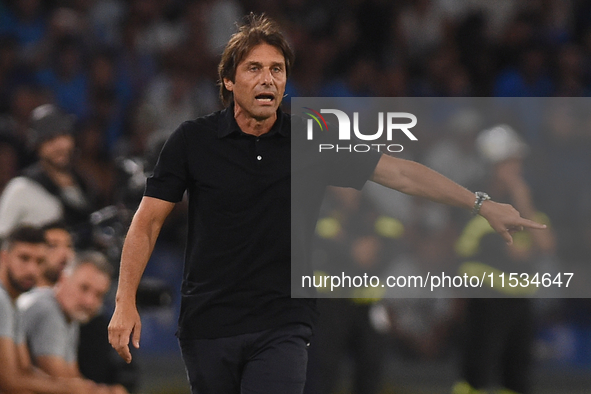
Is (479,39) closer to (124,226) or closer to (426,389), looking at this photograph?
(426,389)

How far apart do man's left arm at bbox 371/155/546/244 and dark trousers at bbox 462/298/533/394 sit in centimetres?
275

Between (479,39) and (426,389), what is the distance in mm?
3978

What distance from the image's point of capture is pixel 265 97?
3480mm

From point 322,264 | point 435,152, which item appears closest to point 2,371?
point 322,264

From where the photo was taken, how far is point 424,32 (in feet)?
30.3

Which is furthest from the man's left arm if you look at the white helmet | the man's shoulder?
the white helmet

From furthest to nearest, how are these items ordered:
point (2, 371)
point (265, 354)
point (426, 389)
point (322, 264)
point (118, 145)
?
point (118, 145)
point (426, 389)
point (322, 264)
point (2, 371)
point (265, 354)

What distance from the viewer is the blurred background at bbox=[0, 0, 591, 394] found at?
6156mm

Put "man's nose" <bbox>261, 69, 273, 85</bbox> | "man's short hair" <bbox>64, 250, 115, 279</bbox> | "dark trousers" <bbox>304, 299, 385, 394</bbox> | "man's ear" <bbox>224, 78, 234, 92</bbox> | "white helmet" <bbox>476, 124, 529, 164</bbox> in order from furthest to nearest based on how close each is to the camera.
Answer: "white helmet" <bbox>476, 124, 529, 164</bbox> → "dark trousers" <bbox>304, 299, 385, 394</bbox> → "man's short hair" <bbox>64, 250, 115, 279</bbox> → "man's ear" <bbox>224, 78, 234, 92</bbox> → "man's nose" <bbox>261, 69, 273, 85</bbox>

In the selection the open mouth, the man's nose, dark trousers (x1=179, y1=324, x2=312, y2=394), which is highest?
the man's nose

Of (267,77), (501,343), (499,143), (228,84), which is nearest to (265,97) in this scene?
(267,77)

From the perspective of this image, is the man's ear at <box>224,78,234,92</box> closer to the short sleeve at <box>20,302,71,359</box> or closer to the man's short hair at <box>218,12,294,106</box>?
the man's short hair at <box>218,12,294,106</box>

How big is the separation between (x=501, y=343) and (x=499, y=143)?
1342 mm

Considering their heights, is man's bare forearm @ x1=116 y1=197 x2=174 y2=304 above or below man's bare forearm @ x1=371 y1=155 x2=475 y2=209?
below
